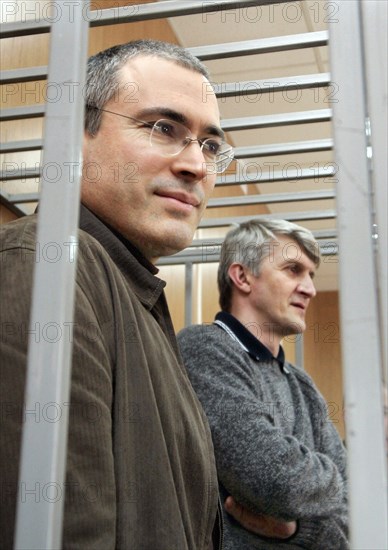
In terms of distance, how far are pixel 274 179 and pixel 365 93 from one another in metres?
0.97

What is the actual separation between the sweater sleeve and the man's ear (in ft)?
1.03

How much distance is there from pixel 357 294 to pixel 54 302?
0.19 metres

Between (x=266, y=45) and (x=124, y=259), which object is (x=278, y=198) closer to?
(x=266, y=45)

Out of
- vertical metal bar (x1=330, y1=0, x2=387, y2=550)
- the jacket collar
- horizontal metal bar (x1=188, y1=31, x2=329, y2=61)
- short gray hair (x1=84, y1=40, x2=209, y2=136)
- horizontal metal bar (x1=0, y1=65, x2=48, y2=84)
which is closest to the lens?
vertical metal bar (x1=330, y1=0, x2=387, y2=550)

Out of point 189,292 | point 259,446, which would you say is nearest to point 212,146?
point 259,446

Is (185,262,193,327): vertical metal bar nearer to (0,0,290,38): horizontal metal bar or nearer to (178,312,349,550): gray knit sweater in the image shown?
(178,312,349,550): gray knit sweater

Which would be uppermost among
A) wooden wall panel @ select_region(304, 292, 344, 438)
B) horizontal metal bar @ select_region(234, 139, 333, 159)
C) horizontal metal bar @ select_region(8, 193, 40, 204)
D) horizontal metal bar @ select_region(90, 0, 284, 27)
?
wooden wall panel @ select_region(304, 292, 344, 438)

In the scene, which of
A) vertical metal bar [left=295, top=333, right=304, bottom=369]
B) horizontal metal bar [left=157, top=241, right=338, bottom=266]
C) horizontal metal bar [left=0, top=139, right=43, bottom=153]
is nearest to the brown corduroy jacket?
horizontal metal bar [left=0, top=139, right=43, bottom=153]

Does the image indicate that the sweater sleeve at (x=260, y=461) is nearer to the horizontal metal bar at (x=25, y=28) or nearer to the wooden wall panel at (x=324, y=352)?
the horizontal metal bar at (x=25, y=28)

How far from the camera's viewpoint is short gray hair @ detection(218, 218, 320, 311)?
1553mm

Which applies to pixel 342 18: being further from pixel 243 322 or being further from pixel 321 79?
pixel 243 322

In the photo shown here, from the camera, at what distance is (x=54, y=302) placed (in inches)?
18.4

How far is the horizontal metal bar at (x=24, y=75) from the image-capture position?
1.24 m

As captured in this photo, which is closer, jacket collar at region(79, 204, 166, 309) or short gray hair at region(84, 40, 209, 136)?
jacket collar at region(79, 204, 166, 309)
